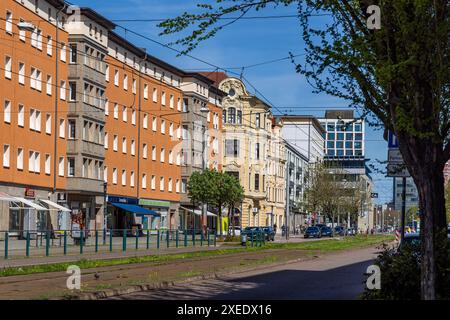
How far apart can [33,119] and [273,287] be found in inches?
1542

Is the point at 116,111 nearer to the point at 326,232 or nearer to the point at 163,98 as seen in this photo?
the point at 163,98

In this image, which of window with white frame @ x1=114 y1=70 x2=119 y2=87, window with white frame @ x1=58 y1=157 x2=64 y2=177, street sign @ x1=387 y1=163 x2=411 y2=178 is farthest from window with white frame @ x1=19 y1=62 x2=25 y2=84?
street sign @ x1=387 y1=163 x2=411 y2=178

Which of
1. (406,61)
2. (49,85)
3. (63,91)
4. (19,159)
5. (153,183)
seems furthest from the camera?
(153,183)

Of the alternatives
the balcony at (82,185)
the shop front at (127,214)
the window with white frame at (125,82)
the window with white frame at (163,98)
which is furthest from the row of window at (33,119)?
the window with white frame at (163,98)

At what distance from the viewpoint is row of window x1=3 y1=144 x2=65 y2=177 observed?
169 ft

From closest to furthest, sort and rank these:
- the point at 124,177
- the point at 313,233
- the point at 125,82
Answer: the point at 125,82 < the point at 124,177 < the point at 313,233

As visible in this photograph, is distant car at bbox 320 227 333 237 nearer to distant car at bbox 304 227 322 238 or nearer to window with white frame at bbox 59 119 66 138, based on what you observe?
distant car at bbox 304 227 322 238

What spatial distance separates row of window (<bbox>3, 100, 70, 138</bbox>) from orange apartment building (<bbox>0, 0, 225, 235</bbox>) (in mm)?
71

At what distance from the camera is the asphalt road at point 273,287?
16.4 metres

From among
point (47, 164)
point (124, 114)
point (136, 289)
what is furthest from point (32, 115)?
point (136, 289)

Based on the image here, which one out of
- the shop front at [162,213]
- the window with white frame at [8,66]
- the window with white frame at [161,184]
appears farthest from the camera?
the window with white frame at [161,184]

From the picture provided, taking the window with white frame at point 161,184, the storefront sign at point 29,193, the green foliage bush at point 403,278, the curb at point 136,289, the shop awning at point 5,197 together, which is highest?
the window with white frame at point 161,184

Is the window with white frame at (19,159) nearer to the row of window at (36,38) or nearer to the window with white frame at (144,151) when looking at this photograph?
the row of window at (36,38)

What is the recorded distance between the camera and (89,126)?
6300 centimetres
